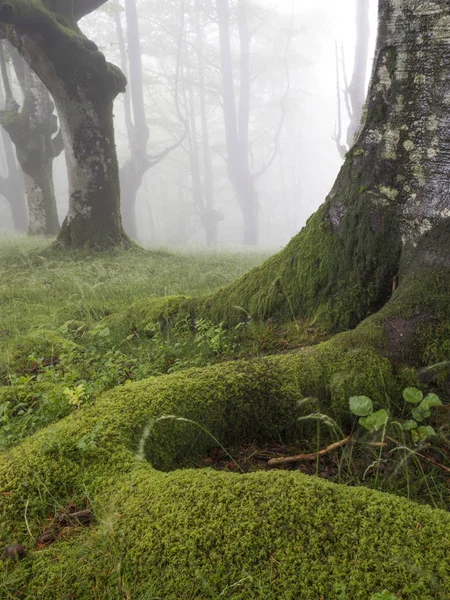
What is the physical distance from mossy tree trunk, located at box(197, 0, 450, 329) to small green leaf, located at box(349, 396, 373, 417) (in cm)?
125

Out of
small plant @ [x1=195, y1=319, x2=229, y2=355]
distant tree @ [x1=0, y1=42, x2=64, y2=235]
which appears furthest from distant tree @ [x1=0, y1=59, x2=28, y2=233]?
small plant @ [x1=195, y1=319, x2=229, y2=355]

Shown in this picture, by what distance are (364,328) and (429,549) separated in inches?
58.6

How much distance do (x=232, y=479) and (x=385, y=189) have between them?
7.86 feet

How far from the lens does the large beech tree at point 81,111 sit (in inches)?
336

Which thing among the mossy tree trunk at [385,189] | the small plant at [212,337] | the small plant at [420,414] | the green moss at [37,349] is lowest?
the green moss at [37,349]

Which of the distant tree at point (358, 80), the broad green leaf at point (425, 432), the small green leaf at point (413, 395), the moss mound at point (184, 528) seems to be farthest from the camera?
the distant tree at point (358, 80)

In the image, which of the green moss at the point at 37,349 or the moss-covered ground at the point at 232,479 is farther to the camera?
the green moss at the point at 37,349

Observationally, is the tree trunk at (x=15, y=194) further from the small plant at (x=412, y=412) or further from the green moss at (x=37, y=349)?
the small plant at (x=412, y=412)

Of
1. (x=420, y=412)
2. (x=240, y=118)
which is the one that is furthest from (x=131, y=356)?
(x=240, y=118)

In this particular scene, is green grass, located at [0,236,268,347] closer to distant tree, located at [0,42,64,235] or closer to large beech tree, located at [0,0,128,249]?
large beech tree, located at [0,0,128,249]

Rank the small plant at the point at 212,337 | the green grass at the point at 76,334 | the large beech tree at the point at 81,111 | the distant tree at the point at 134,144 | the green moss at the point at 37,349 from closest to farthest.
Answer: the green grass at the point at 76,334
the small plant at the point at 212,337
the green moss at the point at 37,349
the large beech tree at the point at 81,111
the distant tree at the point at 134,144

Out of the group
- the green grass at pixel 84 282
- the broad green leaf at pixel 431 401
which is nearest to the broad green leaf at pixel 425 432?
the broad green leaf at pixel 431 401

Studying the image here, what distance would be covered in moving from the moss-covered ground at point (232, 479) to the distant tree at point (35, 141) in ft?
39.1

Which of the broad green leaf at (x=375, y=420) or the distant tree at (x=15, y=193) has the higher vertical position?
the distant tree at (x=15, y=193)
